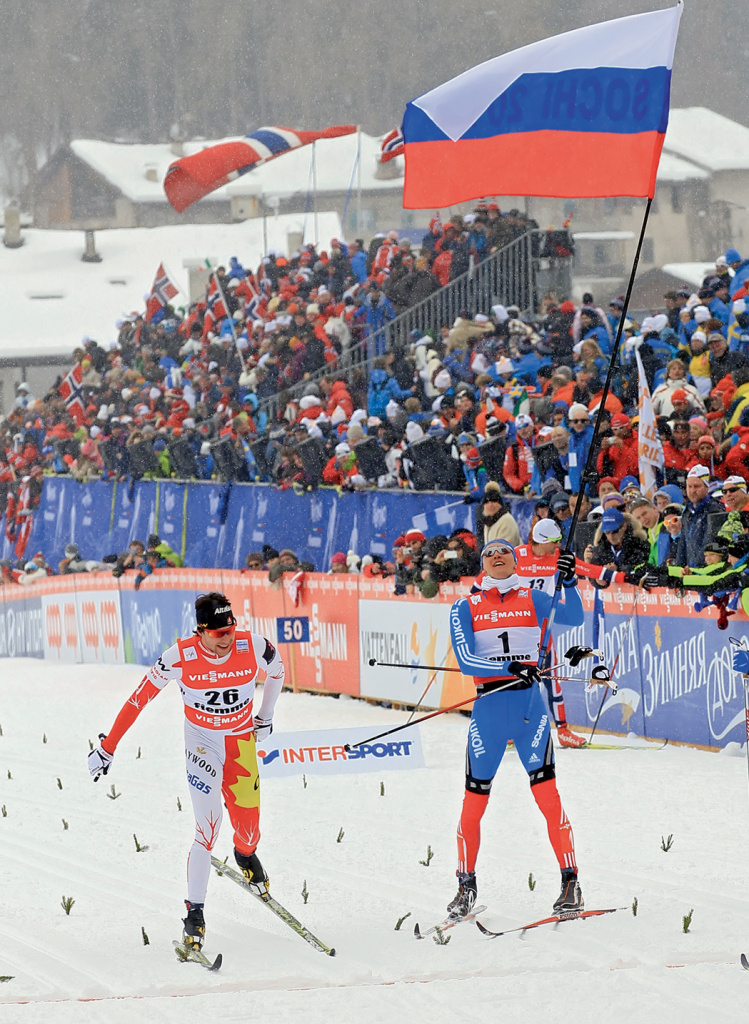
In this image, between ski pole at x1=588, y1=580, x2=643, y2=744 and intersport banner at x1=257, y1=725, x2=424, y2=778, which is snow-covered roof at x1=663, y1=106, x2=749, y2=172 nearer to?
ski pole at x1=588, y1=580, x2=643, y2=744

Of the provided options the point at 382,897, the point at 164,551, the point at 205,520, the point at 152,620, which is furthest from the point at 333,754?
the point at 205,520

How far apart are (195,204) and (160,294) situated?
34.7 meters

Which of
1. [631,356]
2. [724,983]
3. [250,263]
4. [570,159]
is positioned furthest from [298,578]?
[250,263]

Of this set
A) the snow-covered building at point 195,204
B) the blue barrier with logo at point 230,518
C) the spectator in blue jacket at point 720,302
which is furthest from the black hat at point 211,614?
the snow-covered building at point 195,204

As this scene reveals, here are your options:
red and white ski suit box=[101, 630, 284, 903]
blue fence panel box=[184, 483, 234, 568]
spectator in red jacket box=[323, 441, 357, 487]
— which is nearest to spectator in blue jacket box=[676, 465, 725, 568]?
red and white ski suit box=[101, 630, 284, 903]

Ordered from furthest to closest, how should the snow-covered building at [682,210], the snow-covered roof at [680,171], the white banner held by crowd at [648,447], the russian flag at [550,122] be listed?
the snow-covered roof at [680,171] → the snow-covered building at [682,210] → the white banner held by crowd at [648,447] → the russian flag at [550,122]

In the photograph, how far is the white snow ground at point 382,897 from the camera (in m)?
6.23

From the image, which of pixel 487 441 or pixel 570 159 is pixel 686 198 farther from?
pixel 570 159

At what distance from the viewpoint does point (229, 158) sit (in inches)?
1205

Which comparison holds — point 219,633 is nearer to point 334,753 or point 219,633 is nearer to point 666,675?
point 334,753

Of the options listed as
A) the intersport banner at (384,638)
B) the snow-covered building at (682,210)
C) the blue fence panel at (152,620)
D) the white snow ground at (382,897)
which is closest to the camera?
the white snow ground at (382,897)

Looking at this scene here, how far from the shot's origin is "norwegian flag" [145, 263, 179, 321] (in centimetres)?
3198

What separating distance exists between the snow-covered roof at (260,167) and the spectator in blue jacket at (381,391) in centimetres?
3740

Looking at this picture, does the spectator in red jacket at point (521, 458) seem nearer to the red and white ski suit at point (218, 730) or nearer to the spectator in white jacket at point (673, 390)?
the spectator in white jacket at point (673, 390)
